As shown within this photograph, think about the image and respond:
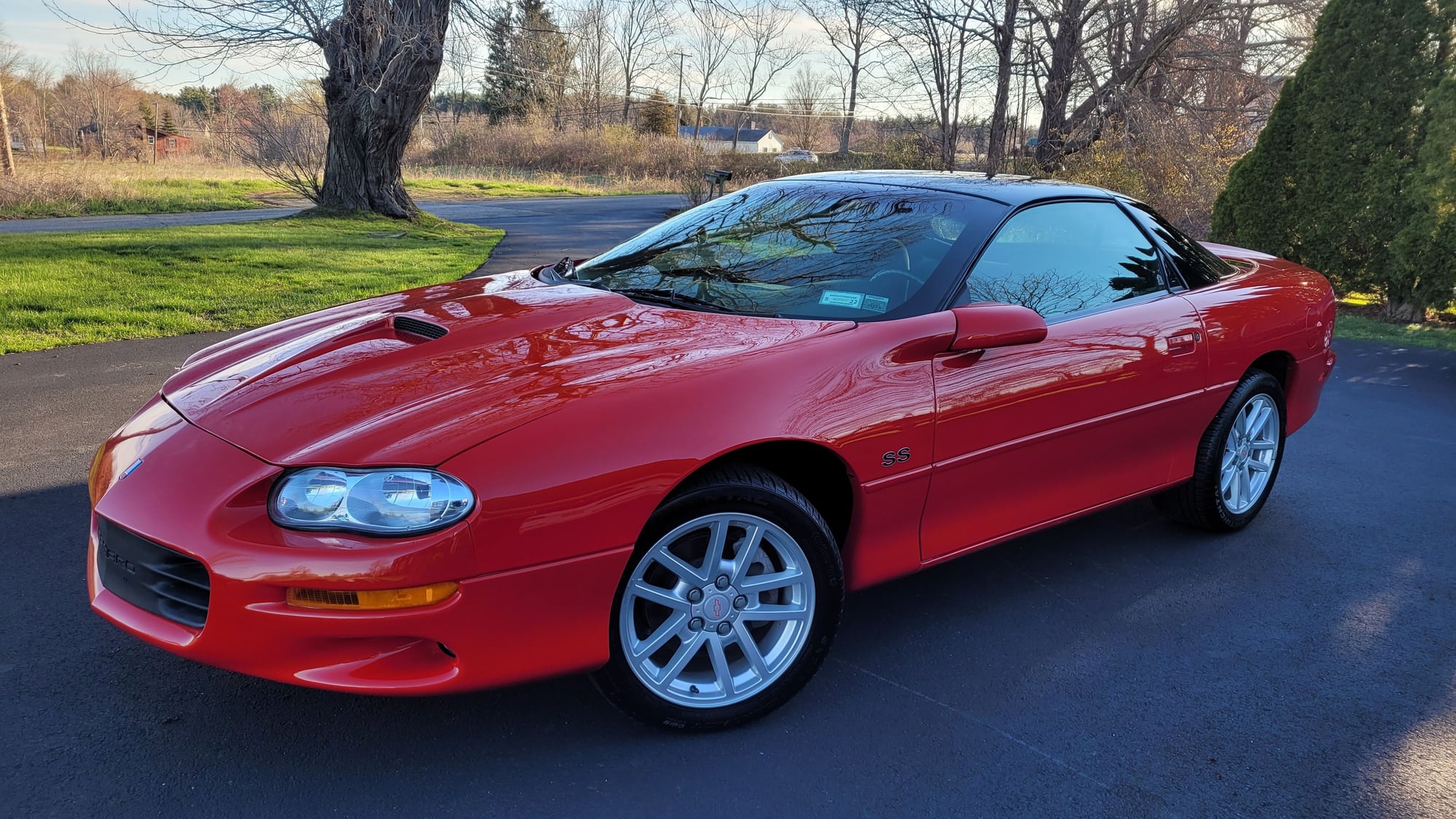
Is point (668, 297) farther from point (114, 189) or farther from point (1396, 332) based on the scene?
point (114, 189)

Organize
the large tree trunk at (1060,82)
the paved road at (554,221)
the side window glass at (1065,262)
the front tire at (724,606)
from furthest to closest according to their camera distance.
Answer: the large tree trunk at (1060,82), the paved road at (554,221), the side window glass at (1065,262), the front tire at (724,606)

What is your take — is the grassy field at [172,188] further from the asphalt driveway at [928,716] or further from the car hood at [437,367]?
the car hood at [437,367]

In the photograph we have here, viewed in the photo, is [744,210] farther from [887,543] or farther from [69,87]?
[69,87]

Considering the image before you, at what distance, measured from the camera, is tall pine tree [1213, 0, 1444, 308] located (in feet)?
32.7

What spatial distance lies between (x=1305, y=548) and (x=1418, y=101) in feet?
27.7

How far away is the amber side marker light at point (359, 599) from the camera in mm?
2072

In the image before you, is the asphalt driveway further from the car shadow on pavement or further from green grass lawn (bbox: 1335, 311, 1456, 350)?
green grass lawn (bbox: 1335, 311, 1456, 350)

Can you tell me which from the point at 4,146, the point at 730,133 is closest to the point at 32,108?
the point at 4,146

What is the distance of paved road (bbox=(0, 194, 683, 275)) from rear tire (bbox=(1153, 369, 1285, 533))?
29.8 feet

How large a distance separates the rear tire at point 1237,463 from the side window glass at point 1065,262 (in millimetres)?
679

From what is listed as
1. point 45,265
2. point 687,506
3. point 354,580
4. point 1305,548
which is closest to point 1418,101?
point 1305,548

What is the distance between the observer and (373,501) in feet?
6.93

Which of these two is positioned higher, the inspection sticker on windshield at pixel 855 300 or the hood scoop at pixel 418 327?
the inspection sticker on windshield at pixel 855 300

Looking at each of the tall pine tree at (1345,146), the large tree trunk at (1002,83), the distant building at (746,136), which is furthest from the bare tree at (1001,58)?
the distant building at (746,136)
